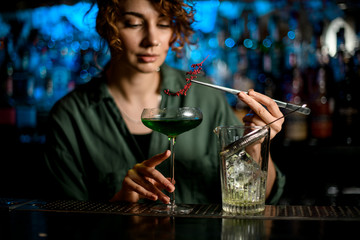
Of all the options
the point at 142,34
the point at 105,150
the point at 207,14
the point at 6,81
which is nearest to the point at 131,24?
the point at 142,34

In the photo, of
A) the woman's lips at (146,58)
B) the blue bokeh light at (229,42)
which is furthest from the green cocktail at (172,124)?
the blue bokeh light at (229,42)

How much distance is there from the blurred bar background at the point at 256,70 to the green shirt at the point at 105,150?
0.79 metres

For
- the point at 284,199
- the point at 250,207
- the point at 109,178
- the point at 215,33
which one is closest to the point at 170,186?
the point at 250,207

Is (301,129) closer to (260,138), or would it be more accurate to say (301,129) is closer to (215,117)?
(215,117)

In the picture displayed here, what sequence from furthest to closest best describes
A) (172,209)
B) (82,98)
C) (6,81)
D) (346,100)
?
(6,81)
(346,100)
(82,98)
(172,209)

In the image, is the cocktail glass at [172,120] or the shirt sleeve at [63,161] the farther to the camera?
the shirt sleeve at [63,161]

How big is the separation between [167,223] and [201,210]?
0.58ft

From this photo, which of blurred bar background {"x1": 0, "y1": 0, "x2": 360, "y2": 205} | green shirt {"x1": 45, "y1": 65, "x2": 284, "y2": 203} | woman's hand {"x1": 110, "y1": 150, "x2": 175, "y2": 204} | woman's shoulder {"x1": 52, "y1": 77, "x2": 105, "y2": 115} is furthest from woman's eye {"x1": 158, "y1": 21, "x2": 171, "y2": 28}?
blurred bar background {"x1": 0, "y1": 0, "x2": 360, "y2": 205}

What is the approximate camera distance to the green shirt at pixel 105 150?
1834 millimetres

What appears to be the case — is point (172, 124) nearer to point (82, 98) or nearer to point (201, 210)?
point (201, 210)

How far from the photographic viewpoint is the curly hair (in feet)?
5.69

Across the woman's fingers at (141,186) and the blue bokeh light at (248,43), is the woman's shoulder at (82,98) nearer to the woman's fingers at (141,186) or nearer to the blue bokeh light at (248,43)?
the woman's fingers at (141,186)

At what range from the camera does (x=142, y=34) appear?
1718 millimetres

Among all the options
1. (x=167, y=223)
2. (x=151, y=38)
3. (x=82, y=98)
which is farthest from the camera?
(x=82, y=98)
